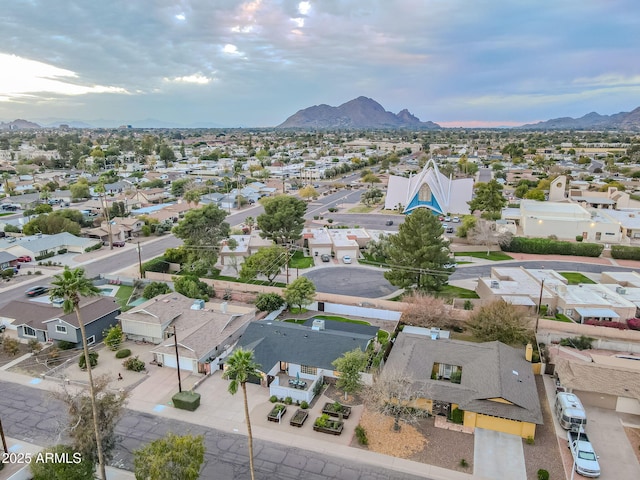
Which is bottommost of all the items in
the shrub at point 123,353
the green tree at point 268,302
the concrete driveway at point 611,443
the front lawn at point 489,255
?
the concrete driveway at point 611,443

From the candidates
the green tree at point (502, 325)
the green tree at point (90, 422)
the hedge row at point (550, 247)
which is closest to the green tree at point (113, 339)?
the green tree at point (90, 422)

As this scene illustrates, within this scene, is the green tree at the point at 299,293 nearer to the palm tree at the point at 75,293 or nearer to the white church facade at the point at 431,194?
the palm tree at the point at 75,293

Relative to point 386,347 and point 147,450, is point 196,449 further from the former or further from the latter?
point 386,347

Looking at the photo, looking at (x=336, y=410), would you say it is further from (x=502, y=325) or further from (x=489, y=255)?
(x=489, y=255)

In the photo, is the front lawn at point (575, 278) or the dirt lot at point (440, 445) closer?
the dirt lot at point (440, 445)

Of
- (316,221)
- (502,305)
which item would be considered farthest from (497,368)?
(316,221)
